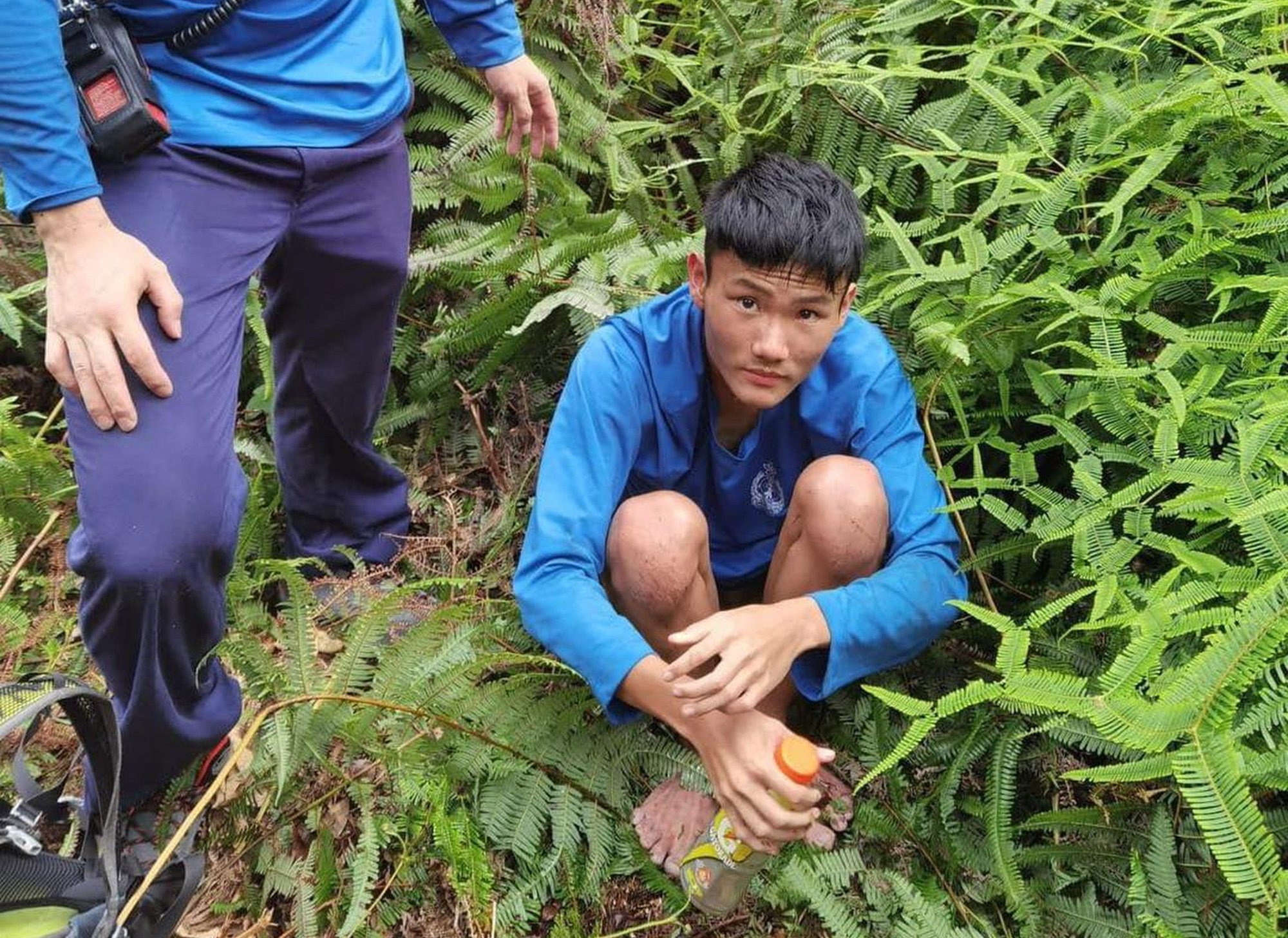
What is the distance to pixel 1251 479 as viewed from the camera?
266 centimetres

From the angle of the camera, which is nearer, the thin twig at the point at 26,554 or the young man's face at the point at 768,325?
the young man's face at the point at 768,325

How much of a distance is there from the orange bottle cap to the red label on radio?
202 centimetres

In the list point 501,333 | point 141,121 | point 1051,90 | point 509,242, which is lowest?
point 501,333

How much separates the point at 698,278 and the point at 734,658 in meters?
1.17

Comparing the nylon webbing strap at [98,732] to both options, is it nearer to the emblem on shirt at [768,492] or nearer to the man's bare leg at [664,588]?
the man's bare leg at [664,588]

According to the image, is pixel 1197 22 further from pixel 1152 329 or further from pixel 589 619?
pixel 589 619

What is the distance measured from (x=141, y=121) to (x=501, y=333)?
194 centimetres

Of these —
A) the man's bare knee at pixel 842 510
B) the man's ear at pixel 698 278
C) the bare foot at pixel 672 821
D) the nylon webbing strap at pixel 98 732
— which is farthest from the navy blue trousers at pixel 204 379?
the man's bare knee at pixel 842 510

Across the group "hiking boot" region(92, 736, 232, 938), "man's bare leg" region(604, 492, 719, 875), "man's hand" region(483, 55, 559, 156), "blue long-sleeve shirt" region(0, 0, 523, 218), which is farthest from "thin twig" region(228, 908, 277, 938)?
"man's hand" region(483, 55, 559, 156)

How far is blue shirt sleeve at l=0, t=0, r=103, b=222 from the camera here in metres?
2.15

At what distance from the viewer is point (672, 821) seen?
3.01 metres

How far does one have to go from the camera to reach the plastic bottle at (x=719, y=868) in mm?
2615

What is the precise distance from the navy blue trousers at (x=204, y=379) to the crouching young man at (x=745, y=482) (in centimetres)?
77

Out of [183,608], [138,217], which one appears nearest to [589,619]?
[183,608]
